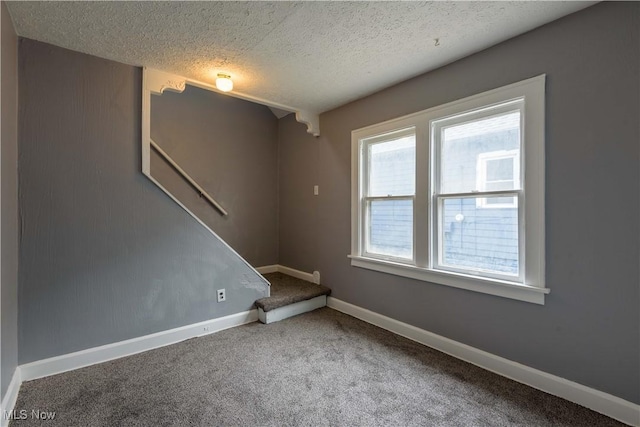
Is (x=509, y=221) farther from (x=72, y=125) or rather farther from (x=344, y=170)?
(x=72, y=125)

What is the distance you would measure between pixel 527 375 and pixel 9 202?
3481mm

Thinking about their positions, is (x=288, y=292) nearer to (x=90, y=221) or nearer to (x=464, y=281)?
(x=464, y=281)

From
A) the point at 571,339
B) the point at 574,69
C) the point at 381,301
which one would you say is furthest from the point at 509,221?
the point at 381,301

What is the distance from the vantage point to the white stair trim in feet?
9.99

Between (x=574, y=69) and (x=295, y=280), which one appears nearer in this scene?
(x=574, y=69)

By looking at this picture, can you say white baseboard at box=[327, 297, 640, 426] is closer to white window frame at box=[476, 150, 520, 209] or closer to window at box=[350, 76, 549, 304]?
window at box=[350, 76, 549, 304]

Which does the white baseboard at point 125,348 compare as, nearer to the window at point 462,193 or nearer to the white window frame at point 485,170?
the window at point 462,193

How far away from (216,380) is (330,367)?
803 mm

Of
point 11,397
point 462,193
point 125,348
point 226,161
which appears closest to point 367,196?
point 462,193

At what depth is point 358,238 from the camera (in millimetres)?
3225

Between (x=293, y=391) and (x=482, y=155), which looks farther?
(x=482, y=155)

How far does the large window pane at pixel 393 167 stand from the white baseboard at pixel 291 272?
1.34 metres

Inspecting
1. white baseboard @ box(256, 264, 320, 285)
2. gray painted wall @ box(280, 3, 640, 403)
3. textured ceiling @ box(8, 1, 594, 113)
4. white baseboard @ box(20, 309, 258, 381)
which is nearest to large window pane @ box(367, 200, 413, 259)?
gray painted wall @ box(280, 3, 640, 403)

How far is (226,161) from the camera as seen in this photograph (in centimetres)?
409
